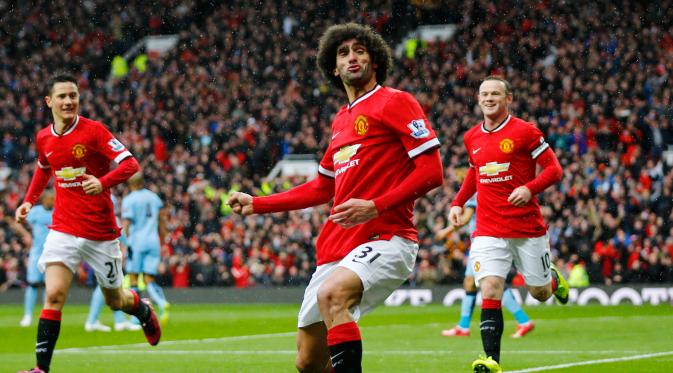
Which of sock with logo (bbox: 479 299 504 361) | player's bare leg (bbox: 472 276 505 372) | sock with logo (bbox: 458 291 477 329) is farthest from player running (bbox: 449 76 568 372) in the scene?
sock with logo (bbox: 458 291 477 329)

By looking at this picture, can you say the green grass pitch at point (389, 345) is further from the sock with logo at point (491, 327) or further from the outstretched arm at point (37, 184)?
the outstretched arm at point (37, 184)

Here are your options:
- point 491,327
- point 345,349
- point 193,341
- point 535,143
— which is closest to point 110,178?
point 491,327

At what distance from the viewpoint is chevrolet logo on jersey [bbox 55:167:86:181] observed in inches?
416

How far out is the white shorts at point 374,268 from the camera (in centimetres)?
657

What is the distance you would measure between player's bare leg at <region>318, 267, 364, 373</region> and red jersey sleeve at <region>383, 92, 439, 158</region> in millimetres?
774

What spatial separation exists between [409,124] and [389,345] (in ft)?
24.3

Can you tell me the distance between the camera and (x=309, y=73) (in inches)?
1319

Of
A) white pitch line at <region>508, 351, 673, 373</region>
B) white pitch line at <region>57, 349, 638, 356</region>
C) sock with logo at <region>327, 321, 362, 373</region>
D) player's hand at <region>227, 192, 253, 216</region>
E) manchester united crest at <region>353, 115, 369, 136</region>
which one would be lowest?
white pitch line at <region>57, 349, 638, 356</region>

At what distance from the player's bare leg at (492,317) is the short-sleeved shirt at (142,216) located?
8872 millimetres


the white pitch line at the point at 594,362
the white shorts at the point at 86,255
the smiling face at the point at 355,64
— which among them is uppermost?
the smiling face at the point at 355,64

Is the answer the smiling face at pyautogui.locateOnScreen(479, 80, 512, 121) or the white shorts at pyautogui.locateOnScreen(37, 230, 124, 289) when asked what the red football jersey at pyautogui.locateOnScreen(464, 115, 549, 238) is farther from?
the white shorts at pyautogui.locateOnScreen(37, 230, 124, 289)

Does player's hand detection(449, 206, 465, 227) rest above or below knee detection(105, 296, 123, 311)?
above

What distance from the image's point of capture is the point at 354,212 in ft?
20.4

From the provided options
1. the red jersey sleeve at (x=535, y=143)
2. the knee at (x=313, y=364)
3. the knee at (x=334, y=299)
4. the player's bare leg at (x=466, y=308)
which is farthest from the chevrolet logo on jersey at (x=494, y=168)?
the knee at (x=334, y=299)
